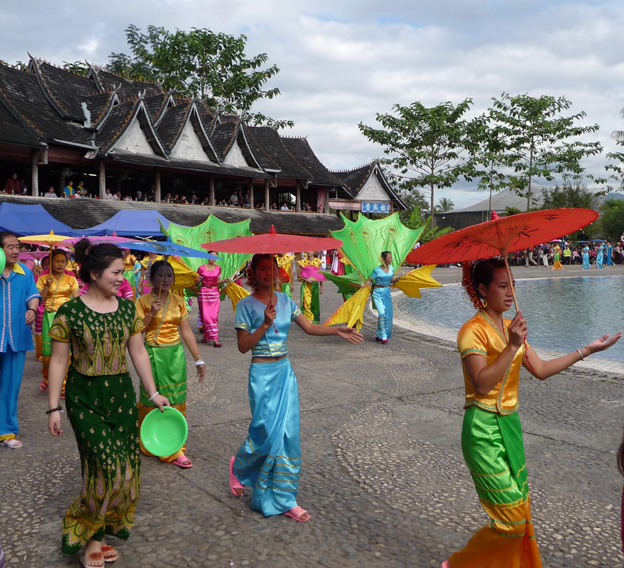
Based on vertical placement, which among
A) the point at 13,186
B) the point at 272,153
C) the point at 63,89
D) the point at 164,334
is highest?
the point at 63,89

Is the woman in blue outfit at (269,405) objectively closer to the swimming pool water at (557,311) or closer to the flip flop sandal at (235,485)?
the flip flop sandal at (235,485)

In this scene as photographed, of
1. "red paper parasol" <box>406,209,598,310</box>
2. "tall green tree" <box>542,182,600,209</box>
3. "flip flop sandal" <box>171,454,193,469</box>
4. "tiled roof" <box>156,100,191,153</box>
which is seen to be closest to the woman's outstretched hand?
"red paper parasol" <box>406,209,598,310</box>

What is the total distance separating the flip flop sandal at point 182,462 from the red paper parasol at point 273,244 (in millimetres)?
1809

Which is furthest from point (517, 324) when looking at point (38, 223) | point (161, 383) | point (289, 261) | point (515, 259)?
point (515, 259)

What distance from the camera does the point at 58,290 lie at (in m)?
7.17

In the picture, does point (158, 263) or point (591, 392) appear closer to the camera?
point (158, 263)

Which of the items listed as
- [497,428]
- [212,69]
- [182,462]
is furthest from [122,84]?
[497,428]

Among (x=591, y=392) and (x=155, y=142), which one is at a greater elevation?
(x=155, y=142)

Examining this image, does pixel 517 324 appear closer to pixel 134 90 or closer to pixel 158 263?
pixel 158 263

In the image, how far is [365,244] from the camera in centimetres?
1093

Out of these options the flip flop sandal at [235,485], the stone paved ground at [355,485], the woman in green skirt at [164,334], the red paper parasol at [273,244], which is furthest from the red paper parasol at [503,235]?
the woman in green skirt at [164,334]

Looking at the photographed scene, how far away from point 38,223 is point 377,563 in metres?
14.0

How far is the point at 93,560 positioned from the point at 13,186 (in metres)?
22.6

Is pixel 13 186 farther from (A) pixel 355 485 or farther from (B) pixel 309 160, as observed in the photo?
(A) pixel 355 485
